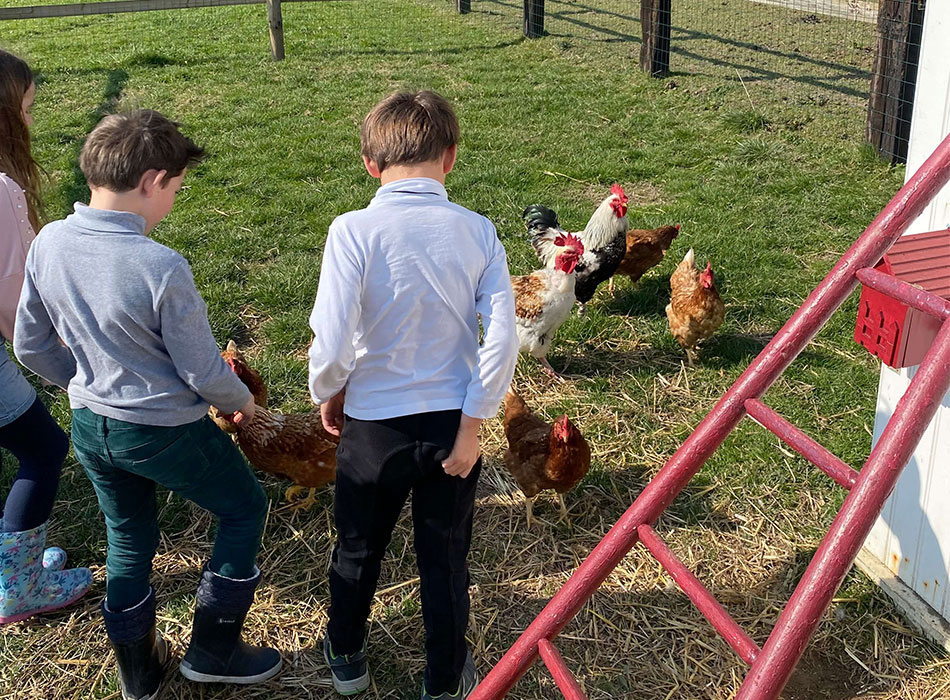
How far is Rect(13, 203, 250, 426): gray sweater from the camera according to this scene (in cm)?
199

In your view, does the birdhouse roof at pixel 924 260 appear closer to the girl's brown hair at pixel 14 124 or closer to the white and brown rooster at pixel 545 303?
the white and brown rooster at pixel 545 303

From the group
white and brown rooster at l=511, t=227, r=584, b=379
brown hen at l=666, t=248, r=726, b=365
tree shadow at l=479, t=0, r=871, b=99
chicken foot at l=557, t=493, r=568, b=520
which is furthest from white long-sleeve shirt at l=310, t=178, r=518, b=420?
tree shadow at l=479, t=0, r=871, b=99

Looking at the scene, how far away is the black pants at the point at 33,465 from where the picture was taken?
8.86ft

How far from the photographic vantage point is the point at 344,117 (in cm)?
876

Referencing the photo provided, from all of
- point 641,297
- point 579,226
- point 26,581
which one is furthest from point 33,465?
point 579,226

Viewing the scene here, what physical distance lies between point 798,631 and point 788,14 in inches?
467

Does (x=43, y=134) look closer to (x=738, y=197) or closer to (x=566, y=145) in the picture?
(x=566, y=145)

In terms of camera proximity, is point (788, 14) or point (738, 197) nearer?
point (738, 197)

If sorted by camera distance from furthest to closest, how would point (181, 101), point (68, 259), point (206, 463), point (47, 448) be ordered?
point (181, 101) → point (47, 448) → point (206, 463) → point (68, 259)

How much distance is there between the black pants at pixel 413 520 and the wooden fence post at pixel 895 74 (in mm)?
5908

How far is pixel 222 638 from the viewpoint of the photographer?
8.35 feet

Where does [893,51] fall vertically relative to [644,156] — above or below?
above

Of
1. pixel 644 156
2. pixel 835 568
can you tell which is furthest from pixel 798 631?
pixel 644 156

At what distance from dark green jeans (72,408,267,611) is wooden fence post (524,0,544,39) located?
11.2 meters
